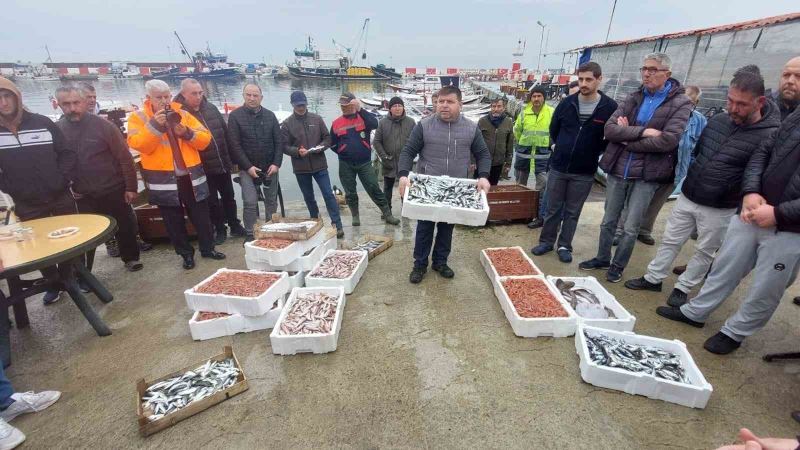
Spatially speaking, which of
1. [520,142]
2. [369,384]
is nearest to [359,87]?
[520,142]

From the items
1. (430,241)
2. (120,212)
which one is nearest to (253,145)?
(120,212)

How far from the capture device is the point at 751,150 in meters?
3.15

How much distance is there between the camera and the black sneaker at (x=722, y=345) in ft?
10.6

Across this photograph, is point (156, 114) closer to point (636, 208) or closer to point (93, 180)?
point (93, 180)

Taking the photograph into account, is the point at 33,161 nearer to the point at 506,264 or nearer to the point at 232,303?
the point at 232,303

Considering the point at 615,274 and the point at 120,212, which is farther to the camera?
the point at 120,212

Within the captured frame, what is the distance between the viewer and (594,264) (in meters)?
4.85

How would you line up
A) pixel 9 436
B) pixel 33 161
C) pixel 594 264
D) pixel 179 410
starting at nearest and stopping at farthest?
pixel 9 436 < pixel 179 410 < pixel 33 161 < pixel 594 264

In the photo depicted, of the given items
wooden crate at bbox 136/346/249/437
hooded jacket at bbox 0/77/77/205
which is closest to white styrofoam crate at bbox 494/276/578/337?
wooden crate at bbox 136/346/249/437

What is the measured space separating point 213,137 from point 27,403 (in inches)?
148

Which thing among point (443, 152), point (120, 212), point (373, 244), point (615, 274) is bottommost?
point (373, 244)

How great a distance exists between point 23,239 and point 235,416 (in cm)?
287

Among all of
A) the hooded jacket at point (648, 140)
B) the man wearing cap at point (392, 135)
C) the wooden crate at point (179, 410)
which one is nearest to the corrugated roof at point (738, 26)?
the hooded jacket at point (648, 140)

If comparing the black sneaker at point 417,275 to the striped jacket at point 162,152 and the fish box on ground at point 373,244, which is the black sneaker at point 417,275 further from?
the striped jacket at point 162,152
